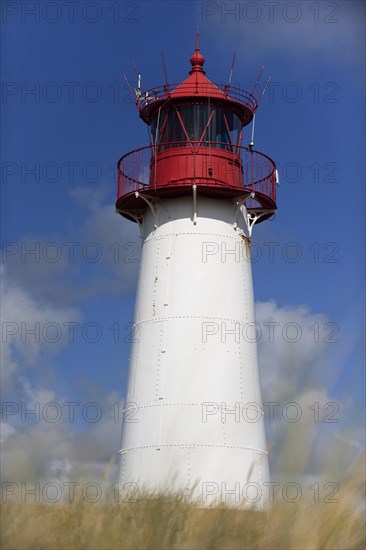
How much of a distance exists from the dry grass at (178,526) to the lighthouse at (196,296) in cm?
1062

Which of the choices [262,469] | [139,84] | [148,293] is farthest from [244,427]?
[139,84]

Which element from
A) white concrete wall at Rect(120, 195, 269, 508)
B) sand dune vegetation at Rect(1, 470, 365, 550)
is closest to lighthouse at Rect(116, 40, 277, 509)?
white concrete wall at Rect(120, 195, 269, 508)

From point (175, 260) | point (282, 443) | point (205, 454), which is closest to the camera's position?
point (282, 443)

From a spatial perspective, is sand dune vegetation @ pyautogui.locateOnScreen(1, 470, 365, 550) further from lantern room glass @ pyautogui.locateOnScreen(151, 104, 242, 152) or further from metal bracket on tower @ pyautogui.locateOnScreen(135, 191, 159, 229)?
lantern room glass @ pyautogui.locateOnScreen(151, 104, 242, 152)

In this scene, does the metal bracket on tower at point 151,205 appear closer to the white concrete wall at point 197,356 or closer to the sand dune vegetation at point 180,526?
the white concrete wall at point 197,356

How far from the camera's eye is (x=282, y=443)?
512 centimetres

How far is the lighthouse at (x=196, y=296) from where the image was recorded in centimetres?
1783

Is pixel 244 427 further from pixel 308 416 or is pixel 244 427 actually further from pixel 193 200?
pixel 308 416

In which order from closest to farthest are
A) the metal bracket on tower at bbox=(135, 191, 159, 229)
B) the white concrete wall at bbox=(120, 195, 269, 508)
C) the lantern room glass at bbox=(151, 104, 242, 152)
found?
the white concrete wall at bbox=(120, 195, 269, 508)
the metal bracket on tower at bbox=(135, 191, 159, 229)
the lantern room glass at bbox=(151, 104, 242, 152)

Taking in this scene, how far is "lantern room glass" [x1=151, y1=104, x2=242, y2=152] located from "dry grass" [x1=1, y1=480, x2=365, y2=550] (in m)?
13.9

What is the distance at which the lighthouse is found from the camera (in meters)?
17.8

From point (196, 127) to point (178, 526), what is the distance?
14574mm

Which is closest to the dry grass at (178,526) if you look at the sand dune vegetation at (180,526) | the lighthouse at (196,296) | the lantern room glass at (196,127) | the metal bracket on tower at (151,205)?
the sand dune vegetation at (180,526)

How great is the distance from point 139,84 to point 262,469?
892cm
